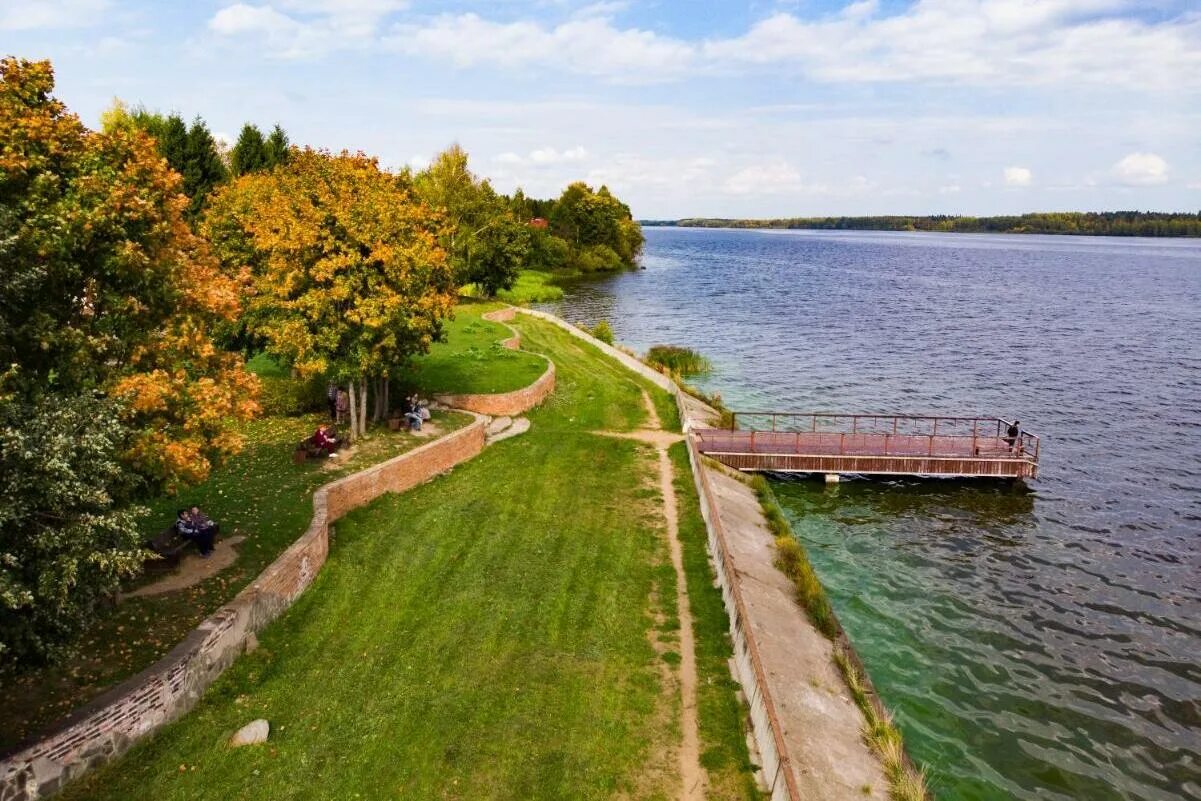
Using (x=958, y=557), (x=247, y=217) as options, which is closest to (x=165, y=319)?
(x=247, y=217)

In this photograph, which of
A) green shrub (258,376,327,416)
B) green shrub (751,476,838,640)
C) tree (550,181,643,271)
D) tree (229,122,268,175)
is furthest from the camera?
tree (550,181,643,271)

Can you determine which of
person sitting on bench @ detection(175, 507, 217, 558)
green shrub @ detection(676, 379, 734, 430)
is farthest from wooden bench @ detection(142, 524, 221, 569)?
green shrub @ detection(676, 379, 734, 430)

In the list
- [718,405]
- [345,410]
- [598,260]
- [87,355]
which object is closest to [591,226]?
[598,260]

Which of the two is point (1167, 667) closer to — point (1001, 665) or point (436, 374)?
point (1001, 665)

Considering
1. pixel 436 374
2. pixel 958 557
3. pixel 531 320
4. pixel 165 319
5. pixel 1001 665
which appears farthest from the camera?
pixel 531 320

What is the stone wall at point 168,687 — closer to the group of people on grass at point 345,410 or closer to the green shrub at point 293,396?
the group of people on grass at point 345,410

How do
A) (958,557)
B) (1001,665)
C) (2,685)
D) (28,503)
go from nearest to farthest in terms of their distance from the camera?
1. (28,503)
2. (2,685)
3. (1001,665)
4. (958,557)

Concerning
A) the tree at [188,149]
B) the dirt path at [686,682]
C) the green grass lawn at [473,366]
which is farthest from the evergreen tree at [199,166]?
the dirt path at [686,682]

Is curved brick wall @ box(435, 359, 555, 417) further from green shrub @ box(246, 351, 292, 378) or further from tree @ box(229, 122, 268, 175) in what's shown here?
tree @ box(229, 122, 268, 175)
